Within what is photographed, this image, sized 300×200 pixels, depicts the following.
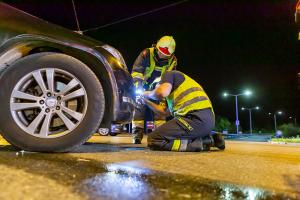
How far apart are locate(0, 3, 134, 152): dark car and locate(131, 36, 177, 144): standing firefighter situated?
2192 millimetres

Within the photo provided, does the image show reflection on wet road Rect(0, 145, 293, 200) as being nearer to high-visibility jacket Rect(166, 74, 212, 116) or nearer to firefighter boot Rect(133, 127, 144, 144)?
high-visibility jacket Rect(166, 74, 212, 116)

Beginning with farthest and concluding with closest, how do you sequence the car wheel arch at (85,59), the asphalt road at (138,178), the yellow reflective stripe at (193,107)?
the yellow reflective stripe at (193,107), the car wheel arch at (85,59), the asphalt road at (138,178)

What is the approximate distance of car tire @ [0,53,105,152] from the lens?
135 inches

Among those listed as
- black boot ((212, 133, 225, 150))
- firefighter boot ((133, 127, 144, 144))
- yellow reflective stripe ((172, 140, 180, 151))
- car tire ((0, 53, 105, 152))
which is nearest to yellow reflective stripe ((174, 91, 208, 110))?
yellow reflective stripe ((172, 140, 180, 151))

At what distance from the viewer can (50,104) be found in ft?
11.4

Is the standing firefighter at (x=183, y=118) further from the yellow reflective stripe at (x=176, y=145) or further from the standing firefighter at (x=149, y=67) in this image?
the standing firefighter at (x=149, y=67)

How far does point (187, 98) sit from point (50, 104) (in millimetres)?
1735

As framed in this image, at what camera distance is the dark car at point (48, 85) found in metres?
3.44

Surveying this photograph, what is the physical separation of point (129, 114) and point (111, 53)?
704 millimetres

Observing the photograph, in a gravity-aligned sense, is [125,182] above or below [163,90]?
below

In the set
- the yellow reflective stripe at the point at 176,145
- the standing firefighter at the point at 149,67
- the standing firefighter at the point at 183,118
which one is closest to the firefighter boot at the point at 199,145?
the standing firefighter at the point at 183,118

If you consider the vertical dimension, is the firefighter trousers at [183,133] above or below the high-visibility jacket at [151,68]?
below

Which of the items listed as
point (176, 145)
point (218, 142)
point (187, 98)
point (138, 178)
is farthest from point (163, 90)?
point (138, 178)

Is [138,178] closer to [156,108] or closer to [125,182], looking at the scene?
[125,182]
